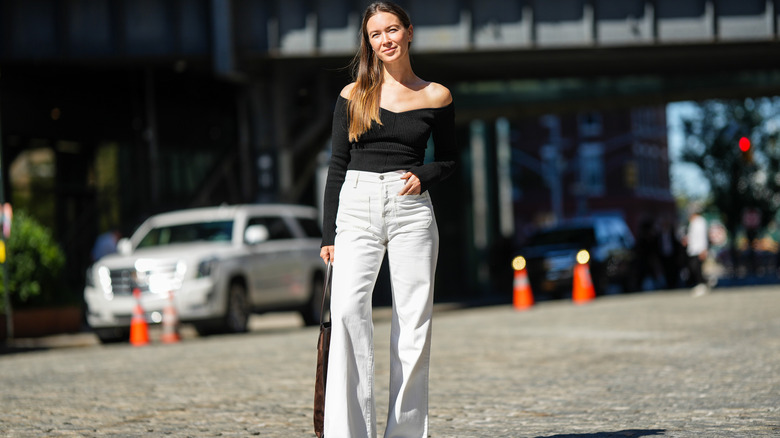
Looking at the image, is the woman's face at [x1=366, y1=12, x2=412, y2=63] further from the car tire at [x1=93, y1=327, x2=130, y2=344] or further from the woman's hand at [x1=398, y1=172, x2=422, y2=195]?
the car tire at [x1=93, y1=327, x2=130, y2=344]

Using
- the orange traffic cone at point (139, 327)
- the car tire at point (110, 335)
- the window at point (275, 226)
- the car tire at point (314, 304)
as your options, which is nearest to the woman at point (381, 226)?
the orange traffic cone at point (139, 327)

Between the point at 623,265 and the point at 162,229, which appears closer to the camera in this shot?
the point at 162,229

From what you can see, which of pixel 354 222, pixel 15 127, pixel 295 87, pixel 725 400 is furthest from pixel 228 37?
pixel 354 222

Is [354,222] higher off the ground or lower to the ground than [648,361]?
higher

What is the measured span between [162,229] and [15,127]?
464 inches

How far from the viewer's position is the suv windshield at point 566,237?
27922mm

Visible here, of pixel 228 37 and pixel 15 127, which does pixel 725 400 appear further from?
pixel 15 127

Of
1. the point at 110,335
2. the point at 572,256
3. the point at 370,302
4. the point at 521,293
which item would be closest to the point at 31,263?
the point at 110,335

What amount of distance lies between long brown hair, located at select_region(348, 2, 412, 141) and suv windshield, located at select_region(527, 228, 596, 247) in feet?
75.4

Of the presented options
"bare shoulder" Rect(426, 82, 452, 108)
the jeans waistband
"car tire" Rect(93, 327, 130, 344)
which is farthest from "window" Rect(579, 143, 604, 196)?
the jeans waistband

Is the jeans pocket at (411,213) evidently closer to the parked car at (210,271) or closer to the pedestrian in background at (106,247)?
the parked car at (210,271)

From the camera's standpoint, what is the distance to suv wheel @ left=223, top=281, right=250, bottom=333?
17312 millimetres

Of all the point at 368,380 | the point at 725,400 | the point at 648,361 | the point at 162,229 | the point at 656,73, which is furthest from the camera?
the point at 656,73

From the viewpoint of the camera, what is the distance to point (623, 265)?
95.2 ft
